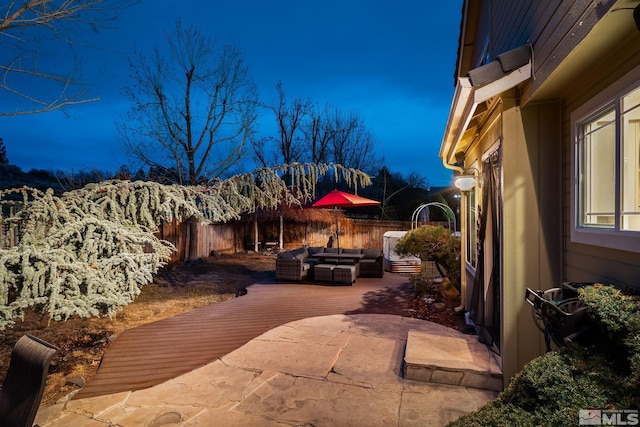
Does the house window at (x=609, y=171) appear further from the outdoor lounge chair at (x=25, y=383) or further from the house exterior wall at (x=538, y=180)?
the outdoor lounge chair at (x=25, y=383)

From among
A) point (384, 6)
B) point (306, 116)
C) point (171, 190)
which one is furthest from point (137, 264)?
point (384, 6)

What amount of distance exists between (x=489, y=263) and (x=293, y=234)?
532 inches

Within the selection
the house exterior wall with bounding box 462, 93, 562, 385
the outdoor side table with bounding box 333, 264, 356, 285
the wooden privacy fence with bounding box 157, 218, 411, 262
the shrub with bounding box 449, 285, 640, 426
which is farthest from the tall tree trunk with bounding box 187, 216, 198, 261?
the shrub with bounding box 449, 285, 640, 426

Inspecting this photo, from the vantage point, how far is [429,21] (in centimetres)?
7500

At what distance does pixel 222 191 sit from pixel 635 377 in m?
6.51

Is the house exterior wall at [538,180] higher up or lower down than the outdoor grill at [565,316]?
higher up

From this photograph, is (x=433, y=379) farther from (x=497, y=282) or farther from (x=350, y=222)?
(x=350, y=222)

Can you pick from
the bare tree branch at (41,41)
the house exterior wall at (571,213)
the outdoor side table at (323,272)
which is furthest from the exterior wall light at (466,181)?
the bare tree branch at (41,41)

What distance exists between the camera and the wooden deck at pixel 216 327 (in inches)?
145

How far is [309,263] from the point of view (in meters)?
9.62

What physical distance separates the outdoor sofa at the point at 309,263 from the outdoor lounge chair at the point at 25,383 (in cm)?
707

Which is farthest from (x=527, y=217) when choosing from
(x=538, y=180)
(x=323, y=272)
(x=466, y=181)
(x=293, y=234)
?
(x=293, y=234)

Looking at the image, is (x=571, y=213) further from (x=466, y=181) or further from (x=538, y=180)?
(x=466, y=181)

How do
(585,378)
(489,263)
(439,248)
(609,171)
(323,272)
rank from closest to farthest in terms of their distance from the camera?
(585,378) → (609,171) → (489,263) → (439,248) → (323,272)
